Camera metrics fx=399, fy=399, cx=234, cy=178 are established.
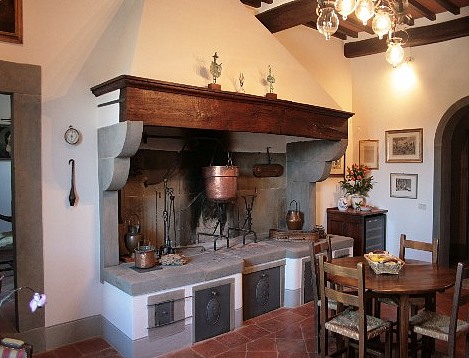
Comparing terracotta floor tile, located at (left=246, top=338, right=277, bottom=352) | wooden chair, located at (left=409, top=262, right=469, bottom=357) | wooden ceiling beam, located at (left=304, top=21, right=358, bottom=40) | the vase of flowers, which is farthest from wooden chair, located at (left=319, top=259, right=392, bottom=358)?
wooden ceiling beam, located at (left=304, top=21, right=358, bottom=40)

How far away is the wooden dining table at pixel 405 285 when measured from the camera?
260 centimetres

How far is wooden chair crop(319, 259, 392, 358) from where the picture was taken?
8.34ft

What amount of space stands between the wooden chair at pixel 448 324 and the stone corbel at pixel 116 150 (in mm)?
2449

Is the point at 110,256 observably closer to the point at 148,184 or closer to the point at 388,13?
the point at 148,184

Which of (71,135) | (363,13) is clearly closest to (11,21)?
(71,135)

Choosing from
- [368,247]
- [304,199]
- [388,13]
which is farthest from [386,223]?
[388,13]

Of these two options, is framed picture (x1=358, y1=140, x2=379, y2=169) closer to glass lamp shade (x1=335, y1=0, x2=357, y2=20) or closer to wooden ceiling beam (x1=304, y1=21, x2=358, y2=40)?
wooden ceiling beam (x1=304, y1=21, x2=358, y2=40)

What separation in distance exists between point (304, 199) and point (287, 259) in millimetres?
1167

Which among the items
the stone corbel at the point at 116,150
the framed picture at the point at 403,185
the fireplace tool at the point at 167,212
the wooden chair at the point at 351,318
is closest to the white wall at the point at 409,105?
the framed picture at the point at 403,185

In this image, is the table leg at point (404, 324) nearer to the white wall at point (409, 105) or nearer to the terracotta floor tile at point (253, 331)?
the terracotta floor tile at point (253, 331)

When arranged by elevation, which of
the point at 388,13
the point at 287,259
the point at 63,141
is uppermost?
the point at 388,13

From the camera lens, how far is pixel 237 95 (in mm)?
3662

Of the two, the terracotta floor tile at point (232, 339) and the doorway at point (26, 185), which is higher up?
the doorway at point (26, 185)

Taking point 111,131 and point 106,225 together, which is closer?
point 111,131
